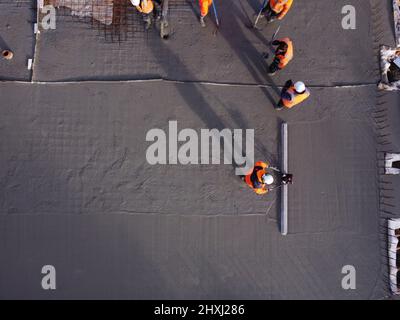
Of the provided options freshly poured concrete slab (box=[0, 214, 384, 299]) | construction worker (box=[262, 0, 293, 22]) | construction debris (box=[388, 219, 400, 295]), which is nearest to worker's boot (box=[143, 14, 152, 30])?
construction worker (box=[262, 0, 293, 22])

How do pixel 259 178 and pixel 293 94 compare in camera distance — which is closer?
pixel 259 178

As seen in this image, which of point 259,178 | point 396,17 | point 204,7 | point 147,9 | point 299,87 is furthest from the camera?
point 396,17

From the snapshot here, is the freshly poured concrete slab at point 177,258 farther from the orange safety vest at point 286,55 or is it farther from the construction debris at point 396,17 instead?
the construction debris at point 396,17

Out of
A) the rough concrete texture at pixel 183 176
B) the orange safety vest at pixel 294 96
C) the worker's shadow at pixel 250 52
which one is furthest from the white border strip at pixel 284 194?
the worker's shadow at pixel 250 52

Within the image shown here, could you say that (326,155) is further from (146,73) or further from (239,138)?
(146,73)

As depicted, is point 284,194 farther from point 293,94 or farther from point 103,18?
point 103,18

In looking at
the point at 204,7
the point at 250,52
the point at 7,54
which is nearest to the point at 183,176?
the point at 250,52

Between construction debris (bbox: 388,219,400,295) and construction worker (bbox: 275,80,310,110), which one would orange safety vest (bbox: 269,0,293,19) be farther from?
construction debris (bbox: 388,219,400,295)
